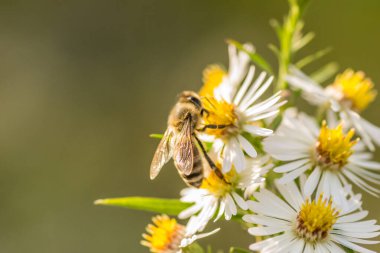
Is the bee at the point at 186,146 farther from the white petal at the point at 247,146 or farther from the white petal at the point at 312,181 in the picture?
the white petal at the point at 312,181

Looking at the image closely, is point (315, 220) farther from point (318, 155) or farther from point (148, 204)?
point (148, 204)

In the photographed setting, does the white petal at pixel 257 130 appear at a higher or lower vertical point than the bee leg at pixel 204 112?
lower

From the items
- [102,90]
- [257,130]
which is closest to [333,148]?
[257,130]

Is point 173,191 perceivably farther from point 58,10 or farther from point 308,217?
point 308,217

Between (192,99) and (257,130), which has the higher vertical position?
(192,99)

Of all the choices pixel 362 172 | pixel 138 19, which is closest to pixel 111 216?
pixel 138 19

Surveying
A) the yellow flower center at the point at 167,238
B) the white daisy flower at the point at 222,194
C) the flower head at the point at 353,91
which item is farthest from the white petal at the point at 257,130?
the flower head at the point at 353,91
